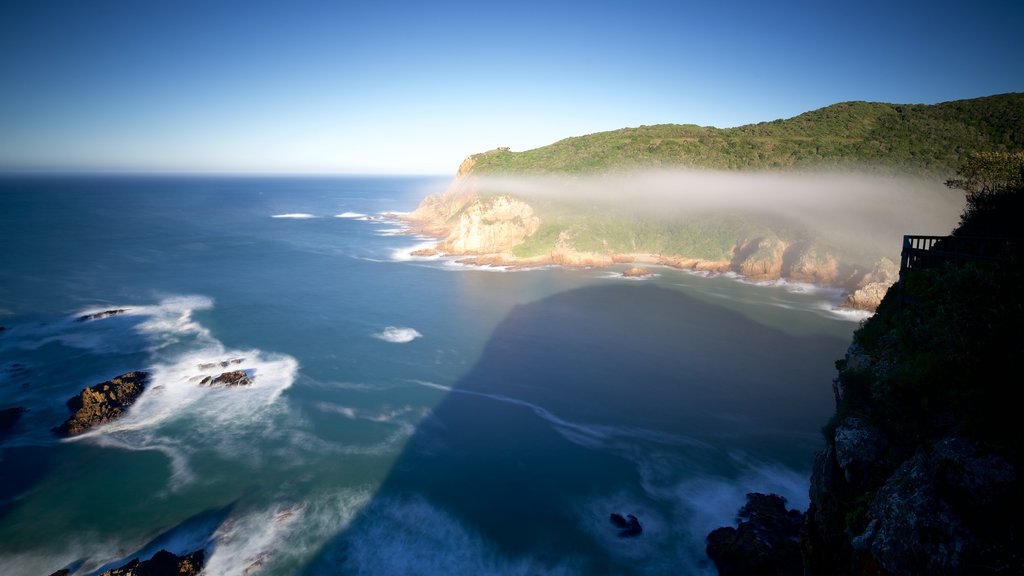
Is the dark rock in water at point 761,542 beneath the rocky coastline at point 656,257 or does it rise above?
beneath

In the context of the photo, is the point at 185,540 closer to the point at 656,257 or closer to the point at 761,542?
the point at 761,542

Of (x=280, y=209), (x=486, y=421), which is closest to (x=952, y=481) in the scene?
(x=486, y=421)

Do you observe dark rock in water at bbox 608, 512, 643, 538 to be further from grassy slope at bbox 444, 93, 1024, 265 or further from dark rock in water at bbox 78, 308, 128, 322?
grassy slope at bbox 444, 93, 1024, 265

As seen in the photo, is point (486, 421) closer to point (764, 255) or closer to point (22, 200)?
point (764, 255)

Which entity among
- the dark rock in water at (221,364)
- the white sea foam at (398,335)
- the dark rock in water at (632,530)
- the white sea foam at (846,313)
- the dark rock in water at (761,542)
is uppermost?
the white sea foam at (846,313)

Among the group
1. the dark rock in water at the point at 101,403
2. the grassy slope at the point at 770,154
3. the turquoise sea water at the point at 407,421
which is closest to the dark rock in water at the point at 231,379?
the turquoise sea water at the point at 407,421

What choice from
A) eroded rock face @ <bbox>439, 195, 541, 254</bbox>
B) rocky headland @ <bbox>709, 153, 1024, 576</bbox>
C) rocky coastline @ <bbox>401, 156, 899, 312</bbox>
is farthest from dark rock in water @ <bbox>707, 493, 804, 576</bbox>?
eroded rock face @ <bbox>439, 195, 541, 254</bbox>

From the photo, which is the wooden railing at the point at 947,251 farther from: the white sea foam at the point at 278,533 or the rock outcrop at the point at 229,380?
the rock outcrop at the point at 229,380
